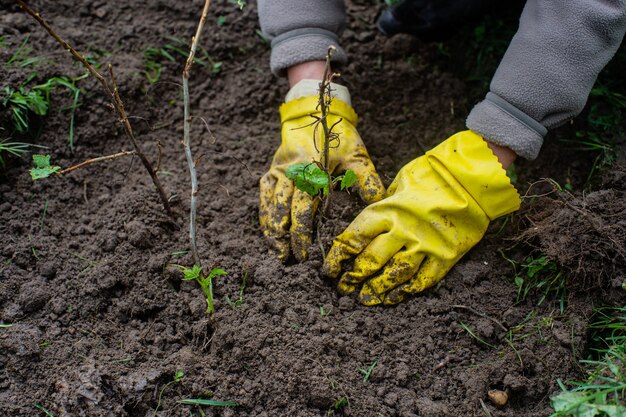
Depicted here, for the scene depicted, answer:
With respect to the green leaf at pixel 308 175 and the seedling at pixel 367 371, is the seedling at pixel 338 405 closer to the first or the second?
the seedling at pixel 367 371

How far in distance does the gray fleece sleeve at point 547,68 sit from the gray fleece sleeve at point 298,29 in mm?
672

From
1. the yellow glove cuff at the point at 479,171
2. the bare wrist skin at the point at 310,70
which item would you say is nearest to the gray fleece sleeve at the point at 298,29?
the bare wrist skin at the point at 310,70

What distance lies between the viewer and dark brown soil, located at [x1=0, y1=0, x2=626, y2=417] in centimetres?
176

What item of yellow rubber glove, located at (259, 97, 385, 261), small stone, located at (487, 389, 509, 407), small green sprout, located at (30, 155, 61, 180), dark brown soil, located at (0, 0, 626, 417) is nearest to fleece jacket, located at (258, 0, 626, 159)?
dark brown soil, located at (0, 0, 626, 417)

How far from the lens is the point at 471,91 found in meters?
2.70

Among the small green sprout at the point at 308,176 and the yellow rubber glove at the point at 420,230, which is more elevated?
the small green sprout at the point at 308,176

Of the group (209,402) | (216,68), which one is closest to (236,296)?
(209,402)

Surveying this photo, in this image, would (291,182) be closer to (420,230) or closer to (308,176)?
(308,176)

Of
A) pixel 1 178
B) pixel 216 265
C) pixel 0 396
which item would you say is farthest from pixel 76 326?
pixel 1 178

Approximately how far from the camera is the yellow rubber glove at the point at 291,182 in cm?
204

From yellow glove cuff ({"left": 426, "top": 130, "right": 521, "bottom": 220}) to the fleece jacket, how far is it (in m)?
0.06

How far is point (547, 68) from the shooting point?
1974mm

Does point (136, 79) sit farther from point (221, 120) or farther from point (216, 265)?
point (216, 265)

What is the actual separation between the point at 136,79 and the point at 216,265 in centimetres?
100
